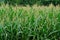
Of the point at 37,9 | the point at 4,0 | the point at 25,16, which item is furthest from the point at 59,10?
the point at 4,0

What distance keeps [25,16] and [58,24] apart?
0.60 m

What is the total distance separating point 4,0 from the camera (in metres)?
7.16

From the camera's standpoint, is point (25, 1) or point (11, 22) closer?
point (11, 22)

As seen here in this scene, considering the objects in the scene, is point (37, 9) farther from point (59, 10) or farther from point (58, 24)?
→ point (58, 24)

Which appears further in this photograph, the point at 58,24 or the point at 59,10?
the point at 59,10

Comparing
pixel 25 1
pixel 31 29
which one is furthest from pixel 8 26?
pixel 25 1

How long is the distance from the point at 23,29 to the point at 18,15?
1.87 feet

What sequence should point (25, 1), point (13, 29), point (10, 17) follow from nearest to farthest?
1. point (13, 29)
2. point (10, 17)
3. point (25, 1)

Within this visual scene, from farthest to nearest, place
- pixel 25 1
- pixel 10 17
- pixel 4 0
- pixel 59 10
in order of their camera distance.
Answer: pixel 25 1 < pixel 4 0 < pixel 59 10 < pixel 10 17

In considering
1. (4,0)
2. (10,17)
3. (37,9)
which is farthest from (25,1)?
(10,17)

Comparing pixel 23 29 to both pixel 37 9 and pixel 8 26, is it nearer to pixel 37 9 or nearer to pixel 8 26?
pixel 8 26

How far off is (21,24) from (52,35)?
531mm

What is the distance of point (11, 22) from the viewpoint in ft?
13.1

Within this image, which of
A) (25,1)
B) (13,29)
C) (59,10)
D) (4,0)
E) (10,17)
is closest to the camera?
(13,29)
